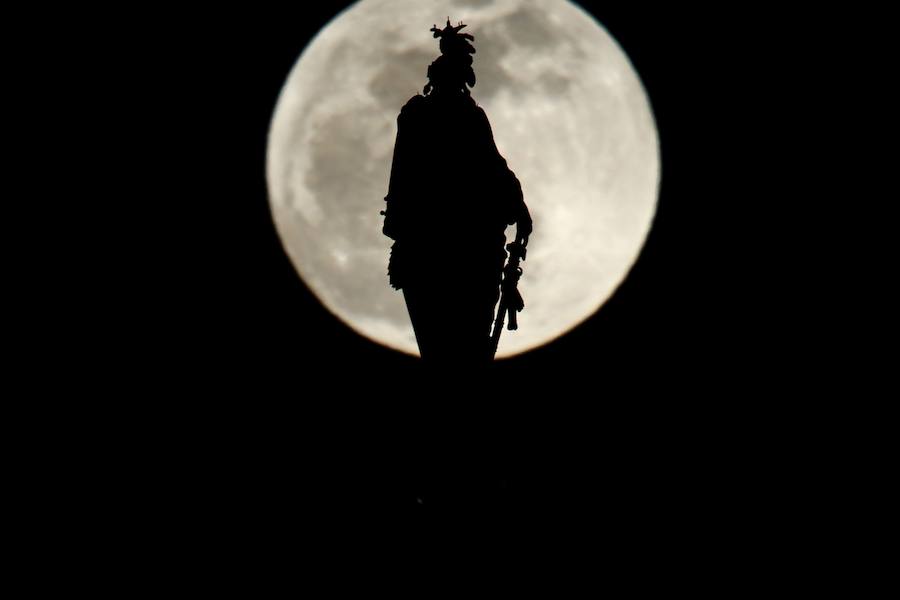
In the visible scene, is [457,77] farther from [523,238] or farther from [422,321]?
[422,321]

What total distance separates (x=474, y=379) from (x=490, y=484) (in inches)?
31.5

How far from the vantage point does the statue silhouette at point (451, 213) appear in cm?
628

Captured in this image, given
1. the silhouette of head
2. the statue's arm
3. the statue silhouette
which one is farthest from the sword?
the silhouette of head

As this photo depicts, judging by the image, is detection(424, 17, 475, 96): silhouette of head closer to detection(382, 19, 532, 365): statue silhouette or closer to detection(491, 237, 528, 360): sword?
detection(382, 19, 532, 365): statue silhouette

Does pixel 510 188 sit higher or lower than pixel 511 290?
higher

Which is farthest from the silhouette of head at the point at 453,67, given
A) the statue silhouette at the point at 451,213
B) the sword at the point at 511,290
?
the sword at the point at 511,290

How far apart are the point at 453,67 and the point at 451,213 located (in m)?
1.09

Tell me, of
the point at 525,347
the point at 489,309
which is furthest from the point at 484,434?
the point at 525,347

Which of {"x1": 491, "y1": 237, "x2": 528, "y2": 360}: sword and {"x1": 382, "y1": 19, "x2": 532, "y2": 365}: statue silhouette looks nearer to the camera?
{"x1": 382, "y1": 19, "x2": 532, "y2": 365}: statue silhouette

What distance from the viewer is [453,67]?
20.8 ft

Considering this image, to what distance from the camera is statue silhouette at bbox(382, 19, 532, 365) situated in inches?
247

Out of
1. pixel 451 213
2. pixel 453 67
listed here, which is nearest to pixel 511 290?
pixel 451 213

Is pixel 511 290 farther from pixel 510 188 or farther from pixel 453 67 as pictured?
pixel 453 67

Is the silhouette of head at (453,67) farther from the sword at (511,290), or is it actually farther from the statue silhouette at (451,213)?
the sword at (511,290)
